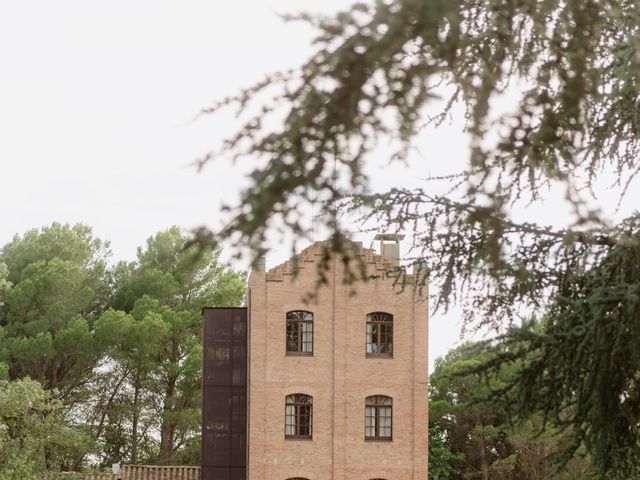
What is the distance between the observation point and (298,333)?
33344mm

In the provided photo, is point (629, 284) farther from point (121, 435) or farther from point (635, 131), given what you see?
point (121, 435)

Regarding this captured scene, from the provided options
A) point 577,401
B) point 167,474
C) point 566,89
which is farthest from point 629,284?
point 167,474

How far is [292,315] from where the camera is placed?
3328cm

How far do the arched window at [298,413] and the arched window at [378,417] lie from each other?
1.50 m

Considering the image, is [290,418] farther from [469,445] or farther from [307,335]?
[469,445]

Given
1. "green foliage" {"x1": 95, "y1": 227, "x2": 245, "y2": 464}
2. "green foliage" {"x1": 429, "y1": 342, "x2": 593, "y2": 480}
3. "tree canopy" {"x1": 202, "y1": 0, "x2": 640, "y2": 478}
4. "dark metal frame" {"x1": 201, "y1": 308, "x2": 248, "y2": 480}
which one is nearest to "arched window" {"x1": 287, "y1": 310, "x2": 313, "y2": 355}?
"dark metal frame" {"x1": 201, "y1": 308, "x2": 248, "y2": 480}

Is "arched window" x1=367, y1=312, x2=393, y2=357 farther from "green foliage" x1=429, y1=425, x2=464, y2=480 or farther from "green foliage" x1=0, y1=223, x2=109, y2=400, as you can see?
"green foliage" x1=0, y1=223, x2=109, y2=400

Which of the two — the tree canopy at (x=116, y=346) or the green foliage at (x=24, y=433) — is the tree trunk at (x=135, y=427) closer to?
the tree canopy at (x=116, y=346)

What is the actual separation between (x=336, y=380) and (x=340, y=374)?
0.62ft

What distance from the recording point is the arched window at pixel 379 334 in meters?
33.4

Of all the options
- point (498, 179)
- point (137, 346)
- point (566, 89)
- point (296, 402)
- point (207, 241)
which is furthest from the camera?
point (137, 346)

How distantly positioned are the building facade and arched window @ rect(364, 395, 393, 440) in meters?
0.03

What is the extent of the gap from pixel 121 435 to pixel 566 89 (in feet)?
134

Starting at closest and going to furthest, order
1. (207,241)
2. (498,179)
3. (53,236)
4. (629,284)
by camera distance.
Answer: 1. (207,241)
2. (629,284)
3. (498,179)
4. (53,236)
